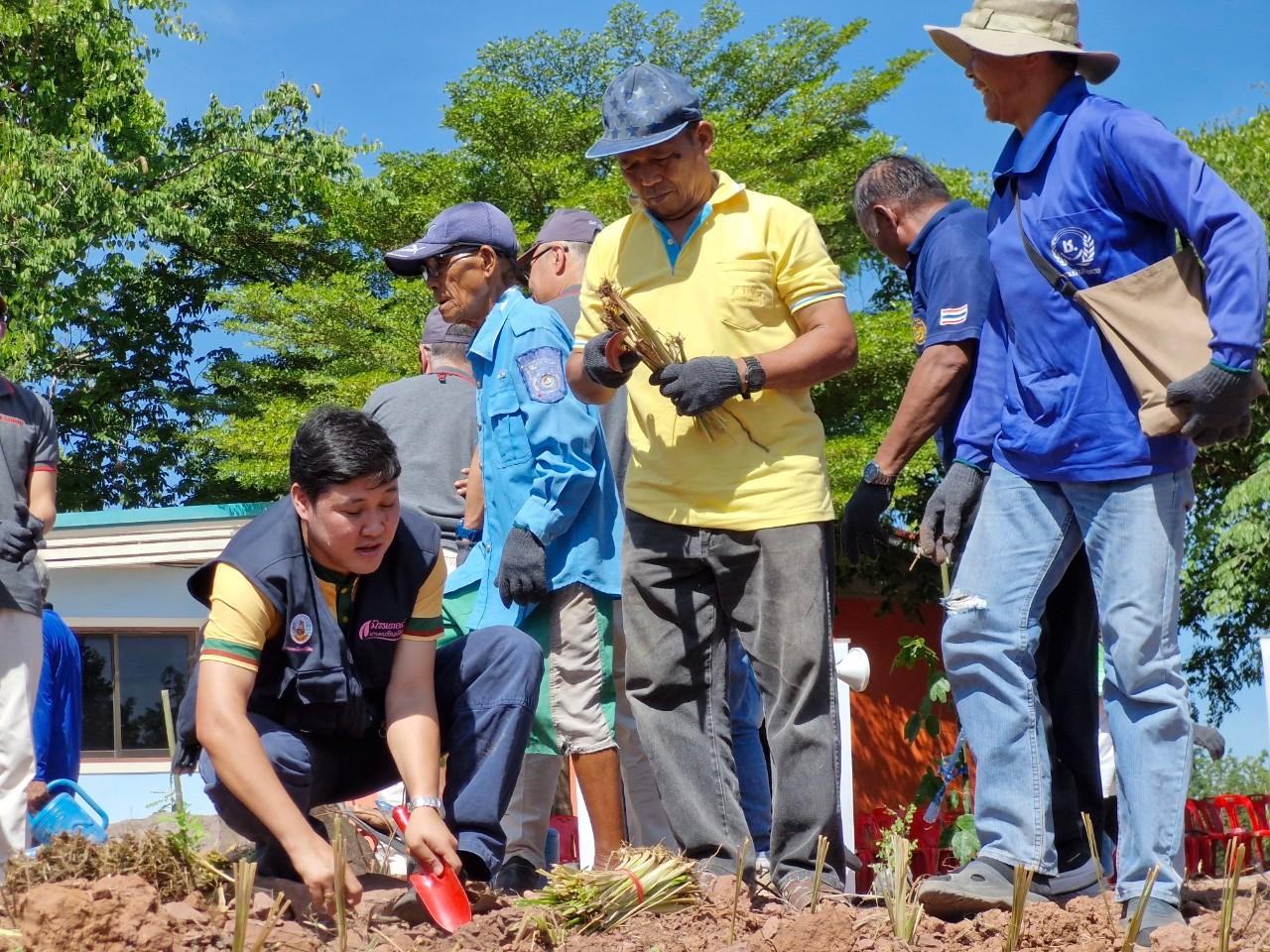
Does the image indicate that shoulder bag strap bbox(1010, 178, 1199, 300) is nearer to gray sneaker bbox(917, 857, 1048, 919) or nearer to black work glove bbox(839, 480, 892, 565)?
black work glove bbox(839, 480, 892, 565)

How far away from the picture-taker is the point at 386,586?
373 cm

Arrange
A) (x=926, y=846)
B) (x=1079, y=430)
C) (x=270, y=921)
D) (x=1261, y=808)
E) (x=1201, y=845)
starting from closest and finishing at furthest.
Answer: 1. (x=270, y=921)
2. (x=1079, y=430)
3. (x=1201, y=845)
4. (x=926, y=846)
5. (x=1261, y=808)

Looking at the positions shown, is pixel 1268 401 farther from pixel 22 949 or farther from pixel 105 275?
pixel 22 949

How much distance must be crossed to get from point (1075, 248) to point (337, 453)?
5.89ft

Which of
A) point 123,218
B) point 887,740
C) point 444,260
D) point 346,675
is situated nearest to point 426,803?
point 346,675

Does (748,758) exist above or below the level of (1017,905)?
above

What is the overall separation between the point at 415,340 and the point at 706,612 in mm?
15935

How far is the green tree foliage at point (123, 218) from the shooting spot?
18.7m

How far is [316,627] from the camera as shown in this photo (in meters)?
3.62

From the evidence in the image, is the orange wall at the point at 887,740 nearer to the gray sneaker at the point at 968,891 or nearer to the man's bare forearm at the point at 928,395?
the man's bare forearm at the point at 928,395

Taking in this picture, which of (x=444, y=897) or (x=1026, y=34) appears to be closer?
(x=444, y=897)

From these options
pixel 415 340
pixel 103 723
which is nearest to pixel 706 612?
pixel 103 723

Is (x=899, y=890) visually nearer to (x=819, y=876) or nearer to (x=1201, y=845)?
(x=819, y=876)

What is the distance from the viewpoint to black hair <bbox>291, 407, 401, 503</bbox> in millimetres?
3531
